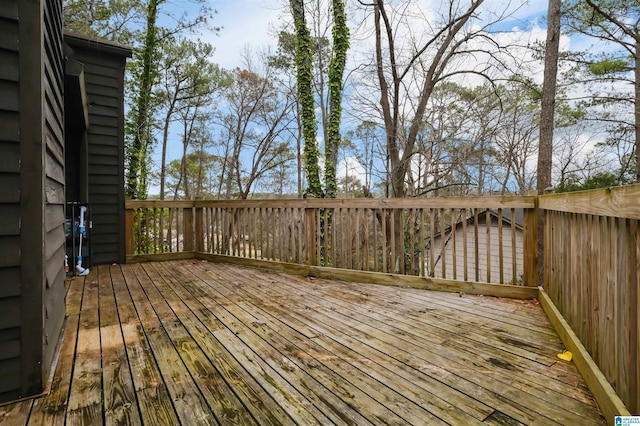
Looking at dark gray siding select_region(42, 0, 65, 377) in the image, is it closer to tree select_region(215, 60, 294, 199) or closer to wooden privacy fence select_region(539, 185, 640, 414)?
wooden privacy fence select_region(539, 185, 640, 414)

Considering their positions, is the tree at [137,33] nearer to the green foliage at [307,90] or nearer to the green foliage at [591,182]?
the green foliage at [307,90]

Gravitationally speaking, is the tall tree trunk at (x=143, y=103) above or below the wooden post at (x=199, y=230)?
above

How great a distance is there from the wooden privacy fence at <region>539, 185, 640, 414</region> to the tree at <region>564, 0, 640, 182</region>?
7.48m

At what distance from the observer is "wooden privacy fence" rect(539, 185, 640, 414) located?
3.37 feet

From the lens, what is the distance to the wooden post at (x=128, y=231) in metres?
4.86

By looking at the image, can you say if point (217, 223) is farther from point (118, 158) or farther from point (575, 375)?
point (575, 375)

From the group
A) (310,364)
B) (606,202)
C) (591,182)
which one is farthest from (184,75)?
(591,182)

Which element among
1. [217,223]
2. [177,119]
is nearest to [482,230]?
[217,223]

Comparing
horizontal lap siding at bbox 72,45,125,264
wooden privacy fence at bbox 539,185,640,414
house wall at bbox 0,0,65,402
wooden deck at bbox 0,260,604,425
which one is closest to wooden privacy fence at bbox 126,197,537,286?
horizontal lap siding at bbox 72,45,125,264

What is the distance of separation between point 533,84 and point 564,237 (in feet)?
19.8

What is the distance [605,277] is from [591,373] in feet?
1.51

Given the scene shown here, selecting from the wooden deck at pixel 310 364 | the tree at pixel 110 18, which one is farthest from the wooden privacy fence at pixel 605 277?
the tree at pixel 110 18

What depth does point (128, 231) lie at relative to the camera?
193 inches

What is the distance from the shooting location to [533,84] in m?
6.49
